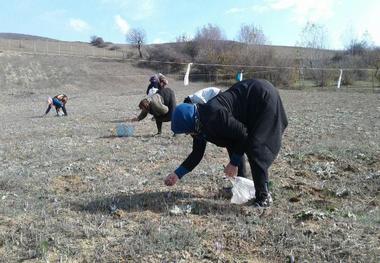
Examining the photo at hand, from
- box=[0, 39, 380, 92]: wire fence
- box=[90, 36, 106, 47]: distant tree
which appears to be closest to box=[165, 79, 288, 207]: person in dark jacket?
box=[0, 39, 380, 92]: wire fence

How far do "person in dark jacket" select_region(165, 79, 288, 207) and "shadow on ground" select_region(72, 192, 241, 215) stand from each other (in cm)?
55

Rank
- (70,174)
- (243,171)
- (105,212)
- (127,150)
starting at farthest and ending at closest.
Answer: (127,150) → (70,174) → (243,171) → (105,212)

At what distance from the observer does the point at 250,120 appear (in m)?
5.17

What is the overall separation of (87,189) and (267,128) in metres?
2.98

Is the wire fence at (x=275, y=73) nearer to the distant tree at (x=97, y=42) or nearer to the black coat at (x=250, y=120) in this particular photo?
the distant tree at (x=97, y=42)

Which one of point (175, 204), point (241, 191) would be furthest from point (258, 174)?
point (175, 204)

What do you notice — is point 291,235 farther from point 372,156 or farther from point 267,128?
point 372,156

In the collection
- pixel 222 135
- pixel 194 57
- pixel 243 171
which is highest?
pixel 194 57

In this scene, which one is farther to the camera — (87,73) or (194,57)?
(194,57)

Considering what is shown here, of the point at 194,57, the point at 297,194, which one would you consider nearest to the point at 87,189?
the point at 297,194

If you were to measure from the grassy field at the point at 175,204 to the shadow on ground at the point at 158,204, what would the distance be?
0.04 ft

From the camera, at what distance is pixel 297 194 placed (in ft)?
19.7

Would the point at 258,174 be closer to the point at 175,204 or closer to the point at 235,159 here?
the point at 235,159

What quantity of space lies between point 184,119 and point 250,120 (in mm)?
804
